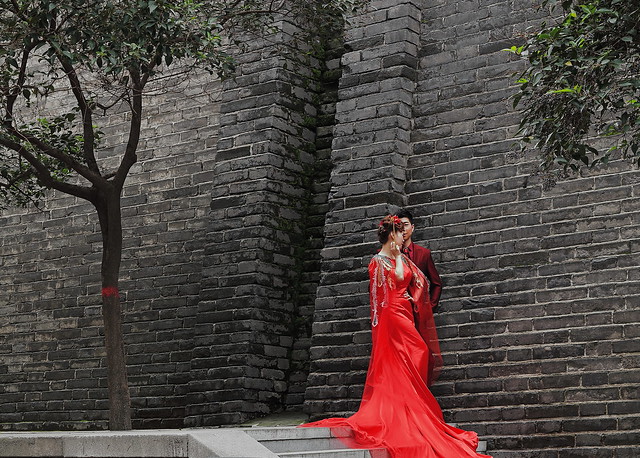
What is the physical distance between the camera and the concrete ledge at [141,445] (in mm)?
6336

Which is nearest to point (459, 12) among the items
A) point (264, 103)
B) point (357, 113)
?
point (357, 113)

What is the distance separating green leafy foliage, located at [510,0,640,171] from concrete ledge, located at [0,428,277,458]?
99.3 inches

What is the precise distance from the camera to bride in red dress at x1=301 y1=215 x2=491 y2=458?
315 inches

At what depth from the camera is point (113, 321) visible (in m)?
8.84

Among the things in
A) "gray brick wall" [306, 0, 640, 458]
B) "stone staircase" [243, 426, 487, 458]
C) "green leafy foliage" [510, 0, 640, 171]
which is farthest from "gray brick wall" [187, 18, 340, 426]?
"green leafy foliage" [510, 0, 640, 171]

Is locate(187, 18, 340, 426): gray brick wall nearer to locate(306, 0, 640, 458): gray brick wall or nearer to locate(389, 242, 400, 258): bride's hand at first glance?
locate(306, 0, 640, 458): gray brick wall

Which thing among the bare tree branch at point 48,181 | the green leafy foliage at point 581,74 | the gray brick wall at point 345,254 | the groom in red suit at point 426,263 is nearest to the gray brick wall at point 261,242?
the gray brick wall at point 345,254

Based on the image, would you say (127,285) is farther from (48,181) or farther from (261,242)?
(48,181)

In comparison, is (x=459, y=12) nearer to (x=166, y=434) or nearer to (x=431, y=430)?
(x=431, y=430)

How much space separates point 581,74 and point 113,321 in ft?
14.3

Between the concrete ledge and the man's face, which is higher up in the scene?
the man's face

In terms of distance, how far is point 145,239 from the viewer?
479 inches

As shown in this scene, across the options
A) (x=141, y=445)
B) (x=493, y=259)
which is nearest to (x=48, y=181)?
(x=141, y=445)

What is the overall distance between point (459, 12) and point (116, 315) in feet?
13.8
